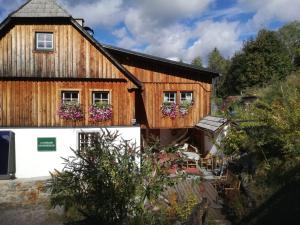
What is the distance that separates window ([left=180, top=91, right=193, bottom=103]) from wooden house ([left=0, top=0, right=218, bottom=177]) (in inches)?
192

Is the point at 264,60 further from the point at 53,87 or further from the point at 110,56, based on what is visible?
the point at 53,87

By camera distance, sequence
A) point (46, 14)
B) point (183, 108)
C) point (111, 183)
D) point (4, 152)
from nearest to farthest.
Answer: point (111, 183) < point (4, 152) < point (46, 14) < point (183, 108)

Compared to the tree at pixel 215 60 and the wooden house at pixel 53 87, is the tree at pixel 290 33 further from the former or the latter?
the wooden house at pixel 53 87

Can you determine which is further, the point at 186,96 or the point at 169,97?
the point at 186,96

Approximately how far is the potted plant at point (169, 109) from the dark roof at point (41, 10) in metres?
7.39

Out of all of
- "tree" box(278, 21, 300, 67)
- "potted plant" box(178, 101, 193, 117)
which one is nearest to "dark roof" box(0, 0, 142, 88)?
"potted plant" box(178, 101, 193, 117)

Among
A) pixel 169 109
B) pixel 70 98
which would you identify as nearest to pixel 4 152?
pixel 70 98

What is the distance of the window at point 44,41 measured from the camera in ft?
53.8

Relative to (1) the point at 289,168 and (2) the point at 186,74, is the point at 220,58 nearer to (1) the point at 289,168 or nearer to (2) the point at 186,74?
(2) the point at 186,74

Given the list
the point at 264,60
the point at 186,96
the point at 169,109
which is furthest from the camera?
the point at 264,60

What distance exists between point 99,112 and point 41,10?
5.14 meters

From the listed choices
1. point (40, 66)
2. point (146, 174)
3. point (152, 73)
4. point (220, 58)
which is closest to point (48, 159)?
point (40, 66)

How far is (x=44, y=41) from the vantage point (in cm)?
1641

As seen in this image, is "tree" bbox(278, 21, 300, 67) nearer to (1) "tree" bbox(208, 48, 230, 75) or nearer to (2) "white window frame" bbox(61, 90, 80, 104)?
(1) "tree" bbox(208, 48, 230, 75)
